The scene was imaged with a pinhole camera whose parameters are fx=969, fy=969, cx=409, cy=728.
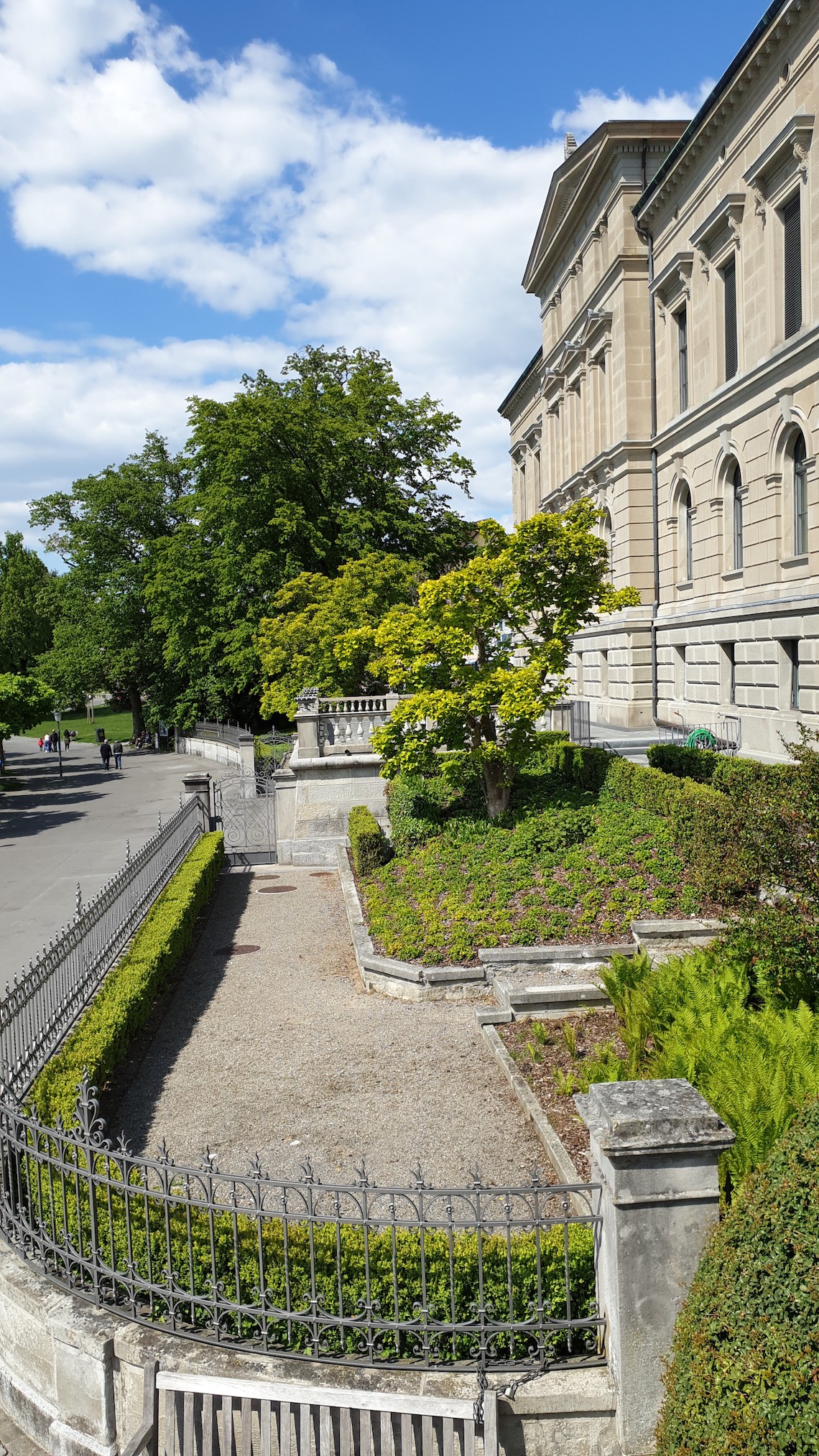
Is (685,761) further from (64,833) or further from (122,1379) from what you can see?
(64,833)

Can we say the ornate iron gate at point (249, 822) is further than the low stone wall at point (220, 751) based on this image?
No

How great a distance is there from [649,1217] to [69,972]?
21.4ft

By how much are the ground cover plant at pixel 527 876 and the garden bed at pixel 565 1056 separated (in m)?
1.61

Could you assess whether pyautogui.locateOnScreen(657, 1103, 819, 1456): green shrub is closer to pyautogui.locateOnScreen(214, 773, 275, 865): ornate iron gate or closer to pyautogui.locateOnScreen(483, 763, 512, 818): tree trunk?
pyautogui.locateOnScreen(483, 763, 512, 818): tree trunk

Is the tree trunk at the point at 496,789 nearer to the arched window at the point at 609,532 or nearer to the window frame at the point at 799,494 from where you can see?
the window frame at the point at 799,494

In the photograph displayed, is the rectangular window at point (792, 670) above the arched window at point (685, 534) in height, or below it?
below

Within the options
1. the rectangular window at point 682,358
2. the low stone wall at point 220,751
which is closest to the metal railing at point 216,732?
the low stone wall at point 220,751

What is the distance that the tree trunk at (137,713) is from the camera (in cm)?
5539

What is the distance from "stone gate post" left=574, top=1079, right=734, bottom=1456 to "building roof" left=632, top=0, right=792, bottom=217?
22078 millimetres

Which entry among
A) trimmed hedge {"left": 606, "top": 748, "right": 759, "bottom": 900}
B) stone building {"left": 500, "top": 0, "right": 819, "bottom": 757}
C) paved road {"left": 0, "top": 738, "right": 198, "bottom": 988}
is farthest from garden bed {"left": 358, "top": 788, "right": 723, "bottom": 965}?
stone building {"left": 500, "top": 0, "right": 819, "bottom": 757}

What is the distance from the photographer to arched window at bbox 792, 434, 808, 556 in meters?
20.5

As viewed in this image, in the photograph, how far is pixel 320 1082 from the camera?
9.07 metres

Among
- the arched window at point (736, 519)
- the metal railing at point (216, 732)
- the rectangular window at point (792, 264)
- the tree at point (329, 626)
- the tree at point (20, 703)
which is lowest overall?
the metal railing at point (216, 732)

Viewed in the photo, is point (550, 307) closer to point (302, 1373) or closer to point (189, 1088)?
point (189, 1088)
